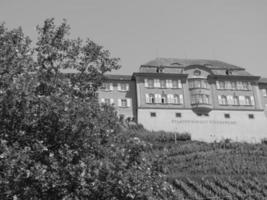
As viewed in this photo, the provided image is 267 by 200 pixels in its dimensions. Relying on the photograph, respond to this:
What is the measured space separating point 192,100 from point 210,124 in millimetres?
4683

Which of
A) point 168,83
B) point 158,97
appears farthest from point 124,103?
point 168,83

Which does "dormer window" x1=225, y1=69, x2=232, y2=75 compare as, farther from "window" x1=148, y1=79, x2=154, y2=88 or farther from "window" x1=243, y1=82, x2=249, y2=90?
"window" x1=148, y1=79, x2=154, y2=88

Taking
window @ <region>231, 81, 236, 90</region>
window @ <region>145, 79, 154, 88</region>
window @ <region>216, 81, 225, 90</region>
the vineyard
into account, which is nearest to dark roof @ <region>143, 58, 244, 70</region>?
window @ <region>216, 81, 225, 90</region>

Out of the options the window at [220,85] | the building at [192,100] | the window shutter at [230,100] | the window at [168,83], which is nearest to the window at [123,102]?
the building at [192,100]

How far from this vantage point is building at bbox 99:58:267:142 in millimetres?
61031

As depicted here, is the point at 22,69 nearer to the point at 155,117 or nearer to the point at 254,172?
the point at 254,172

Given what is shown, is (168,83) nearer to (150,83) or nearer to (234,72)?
(150,83)

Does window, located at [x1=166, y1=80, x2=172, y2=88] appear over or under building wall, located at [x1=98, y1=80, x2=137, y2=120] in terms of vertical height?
over

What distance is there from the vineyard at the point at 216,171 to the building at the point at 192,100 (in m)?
8.57

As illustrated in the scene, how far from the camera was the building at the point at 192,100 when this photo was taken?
61.0m

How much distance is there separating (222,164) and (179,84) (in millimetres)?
29952

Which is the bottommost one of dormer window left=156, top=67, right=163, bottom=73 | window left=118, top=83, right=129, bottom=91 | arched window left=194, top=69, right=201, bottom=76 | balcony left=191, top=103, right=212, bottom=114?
balcony left=191, top=103, right=212, bottom=114

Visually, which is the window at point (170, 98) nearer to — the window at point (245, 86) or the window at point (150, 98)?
the window at point (150, 98)

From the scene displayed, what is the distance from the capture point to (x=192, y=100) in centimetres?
6300
